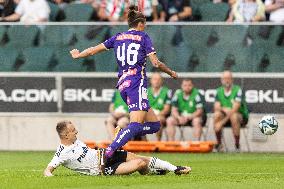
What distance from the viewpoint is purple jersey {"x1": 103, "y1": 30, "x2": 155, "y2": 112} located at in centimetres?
1520

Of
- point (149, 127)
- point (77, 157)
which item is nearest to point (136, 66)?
→ point (149, 127)

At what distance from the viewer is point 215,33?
22203mm

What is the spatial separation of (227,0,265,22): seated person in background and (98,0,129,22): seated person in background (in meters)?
2.30

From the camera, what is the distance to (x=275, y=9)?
22.4 metres

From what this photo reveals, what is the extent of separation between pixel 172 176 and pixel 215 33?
8.05 metres

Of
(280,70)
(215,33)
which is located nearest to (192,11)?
(215,33)

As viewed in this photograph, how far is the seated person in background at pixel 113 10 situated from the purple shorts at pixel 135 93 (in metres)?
7.90

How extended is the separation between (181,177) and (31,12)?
1009 centimetres

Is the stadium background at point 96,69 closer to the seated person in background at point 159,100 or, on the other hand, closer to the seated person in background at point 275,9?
the seated person in background at point 275,9

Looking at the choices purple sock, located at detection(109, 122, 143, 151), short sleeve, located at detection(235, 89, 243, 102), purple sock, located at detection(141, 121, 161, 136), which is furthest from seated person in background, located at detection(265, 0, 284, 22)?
purple sock, located at detection(109, 122, 143, 151)

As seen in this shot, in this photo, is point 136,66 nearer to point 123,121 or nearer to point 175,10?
point 123,121

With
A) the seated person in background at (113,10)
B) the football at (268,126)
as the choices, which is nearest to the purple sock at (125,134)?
the football at (268,126)

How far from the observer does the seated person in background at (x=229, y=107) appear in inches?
859

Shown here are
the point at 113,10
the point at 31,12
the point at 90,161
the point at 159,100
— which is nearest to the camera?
the point at 90,161
